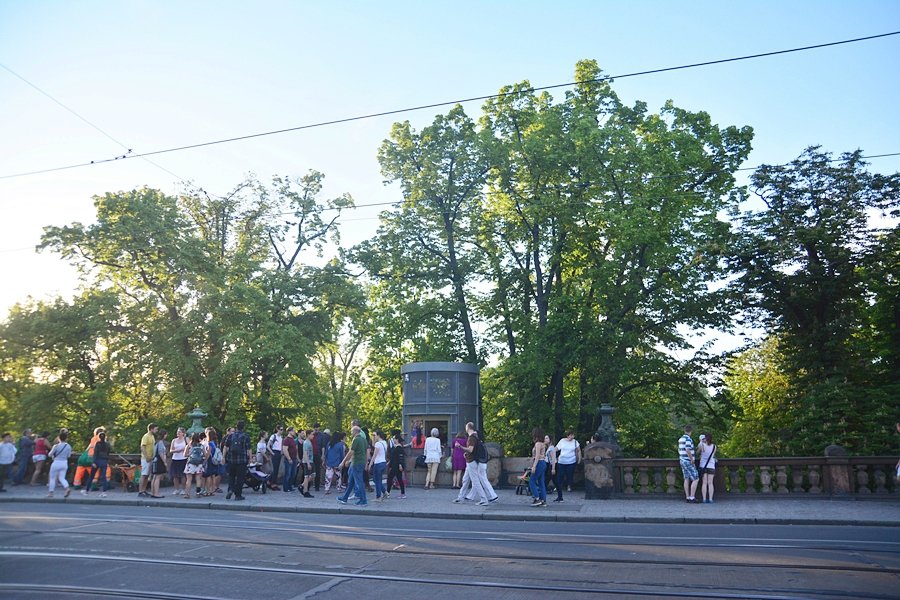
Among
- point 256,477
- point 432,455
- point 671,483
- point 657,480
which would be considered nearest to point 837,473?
point 671,483

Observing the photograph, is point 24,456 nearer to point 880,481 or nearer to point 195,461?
point 195,461

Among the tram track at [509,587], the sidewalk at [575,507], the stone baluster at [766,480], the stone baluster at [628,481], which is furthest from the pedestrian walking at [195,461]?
the stone baluster at [766,480]

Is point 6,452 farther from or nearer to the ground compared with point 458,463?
farther from the ground

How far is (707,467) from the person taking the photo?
15.8 meters

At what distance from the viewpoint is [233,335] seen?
2762 cm

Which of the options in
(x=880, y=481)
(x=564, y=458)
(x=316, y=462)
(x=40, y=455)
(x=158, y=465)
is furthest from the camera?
(x=40, y=455)

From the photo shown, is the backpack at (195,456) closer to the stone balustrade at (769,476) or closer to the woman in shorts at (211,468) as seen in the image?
the woman in shorts at (211,468)

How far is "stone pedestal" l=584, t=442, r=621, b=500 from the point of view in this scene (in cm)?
1720

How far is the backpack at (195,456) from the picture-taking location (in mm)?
18203

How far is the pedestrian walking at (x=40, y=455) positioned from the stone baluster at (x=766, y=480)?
66.7 ft

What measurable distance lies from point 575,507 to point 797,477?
5250mm

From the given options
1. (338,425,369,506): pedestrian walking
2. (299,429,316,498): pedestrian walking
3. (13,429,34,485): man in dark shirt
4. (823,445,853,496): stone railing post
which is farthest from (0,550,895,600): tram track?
(13,429,34,485): man in dark shirt

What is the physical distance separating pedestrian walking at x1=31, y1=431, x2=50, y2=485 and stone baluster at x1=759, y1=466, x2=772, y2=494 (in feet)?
66.7

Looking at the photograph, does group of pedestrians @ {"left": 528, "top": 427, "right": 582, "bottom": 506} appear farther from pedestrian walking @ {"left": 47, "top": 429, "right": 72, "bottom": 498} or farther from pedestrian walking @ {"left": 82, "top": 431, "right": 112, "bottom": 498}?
pedestrian walking @ {"left": 47, "top": 429, "right": 72, "bottom": 498}
